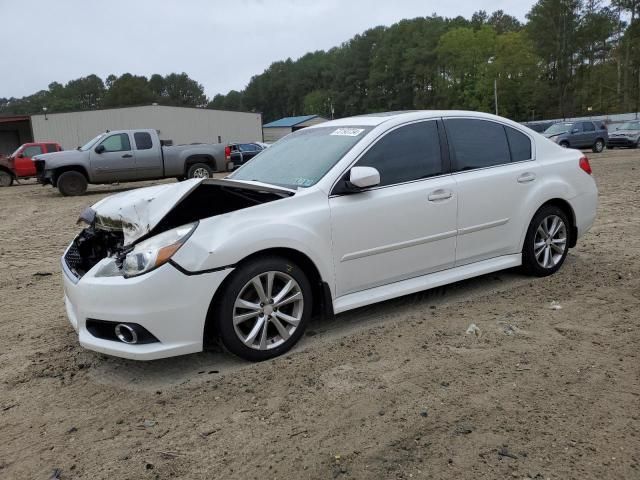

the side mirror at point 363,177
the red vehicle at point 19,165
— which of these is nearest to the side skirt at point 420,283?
the side mirror at point 363,177

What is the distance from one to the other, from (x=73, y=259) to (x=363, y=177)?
225cm

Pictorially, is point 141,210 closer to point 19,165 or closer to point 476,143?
point 476,143

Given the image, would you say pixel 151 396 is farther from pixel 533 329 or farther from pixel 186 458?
pixel 533 329

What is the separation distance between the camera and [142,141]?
1709cm

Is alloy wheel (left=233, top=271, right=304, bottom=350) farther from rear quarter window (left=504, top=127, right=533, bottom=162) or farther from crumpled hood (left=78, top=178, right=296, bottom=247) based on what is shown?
rear quarter window (left=504, top=127, right=533, bottom=162)

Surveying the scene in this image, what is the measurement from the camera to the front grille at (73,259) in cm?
411

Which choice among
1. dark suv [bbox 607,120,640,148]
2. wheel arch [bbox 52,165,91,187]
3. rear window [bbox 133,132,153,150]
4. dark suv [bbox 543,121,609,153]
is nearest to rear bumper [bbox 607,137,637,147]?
dark suv [bbox 607,120,640,148]

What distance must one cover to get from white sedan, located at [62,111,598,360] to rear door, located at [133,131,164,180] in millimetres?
12747

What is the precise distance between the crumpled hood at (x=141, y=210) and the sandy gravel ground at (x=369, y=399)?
95 cm

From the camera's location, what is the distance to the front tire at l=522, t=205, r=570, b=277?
17.3ft

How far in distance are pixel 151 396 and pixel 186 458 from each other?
78 centimetres

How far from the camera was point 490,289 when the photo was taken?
205 inches

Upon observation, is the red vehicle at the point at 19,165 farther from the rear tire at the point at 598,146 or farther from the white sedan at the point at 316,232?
the rear tire at the point at 598,146

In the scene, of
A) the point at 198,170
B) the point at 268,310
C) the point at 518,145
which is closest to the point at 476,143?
the point at 518,145
